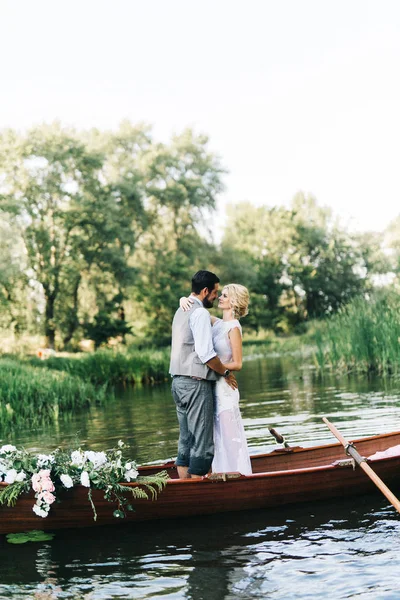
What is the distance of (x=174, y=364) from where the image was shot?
6871 millimetres

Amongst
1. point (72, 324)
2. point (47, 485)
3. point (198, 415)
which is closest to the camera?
point (47, 485)

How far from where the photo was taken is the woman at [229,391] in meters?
6.84

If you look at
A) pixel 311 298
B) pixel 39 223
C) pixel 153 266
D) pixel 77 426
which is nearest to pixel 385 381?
pixel 77 426

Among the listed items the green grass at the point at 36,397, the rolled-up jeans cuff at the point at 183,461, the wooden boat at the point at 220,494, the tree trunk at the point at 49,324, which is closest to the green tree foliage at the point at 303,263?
the tree trunk at the point at 49,324

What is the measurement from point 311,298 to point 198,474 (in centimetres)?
5610

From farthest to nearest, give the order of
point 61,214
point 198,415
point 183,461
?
1. point 61,214
2. point 183,461
3. point 198,415

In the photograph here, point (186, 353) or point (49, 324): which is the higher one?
point (49, 324)

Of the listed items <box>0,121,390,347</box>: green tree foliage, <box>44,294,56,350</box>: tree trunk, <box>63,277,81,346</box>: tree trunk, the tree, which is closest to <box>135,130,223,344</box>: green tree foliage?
<box>0,121,390,347</box>: green tree foliage

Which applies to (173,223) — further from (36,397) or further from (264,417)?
(264,417)

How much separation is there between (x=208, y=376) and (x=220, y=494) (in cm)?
103

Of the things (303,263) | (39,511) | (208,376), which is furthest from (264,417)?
(303,263)

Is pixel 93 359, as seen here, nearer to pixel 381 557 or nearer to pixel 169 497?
pixel 169 497

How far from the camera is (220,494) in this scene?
6812mm

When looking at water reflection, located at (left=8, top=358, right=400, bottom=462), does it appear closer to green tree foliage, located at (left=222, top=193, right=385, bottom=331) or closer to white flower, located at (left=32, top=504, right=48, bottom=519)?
white flower, located at (left=32, top=504, right=48, bottom=519)
